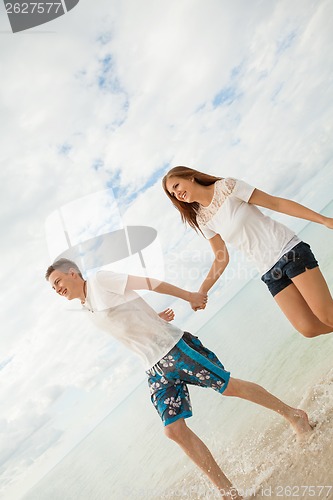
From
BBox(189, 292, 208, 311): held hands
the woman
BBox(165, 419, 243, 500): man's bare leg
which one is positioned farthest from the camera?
BBox(189, 292, 208, 311): held hands

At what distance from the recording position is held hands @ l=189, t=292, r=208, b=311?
3263mm

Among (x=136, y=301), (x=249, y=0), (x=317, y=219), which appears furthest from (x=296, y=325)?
(x=249, y=0)

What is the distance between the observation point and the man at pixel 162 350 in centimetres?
290

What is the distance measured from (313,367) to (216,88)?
21445mm

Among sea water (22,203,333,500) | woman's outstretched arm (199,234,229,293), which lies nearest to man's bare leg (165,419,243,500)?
sea water (22,203,333,500)

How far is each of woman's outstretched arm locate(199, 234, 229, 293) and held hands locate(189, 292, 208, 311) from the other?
6cm

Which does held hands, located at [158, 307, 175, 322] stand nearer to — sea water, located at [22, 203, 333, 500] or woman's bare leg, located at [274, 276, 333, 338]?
woman's bare leg, located at [274, 276, 333, 338]

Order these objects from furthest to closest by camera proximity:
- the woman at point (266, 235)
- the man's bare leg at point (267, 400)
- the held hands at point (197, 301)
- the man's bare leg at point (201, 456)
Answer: the held hands at point (197, 301) → the man's bare leg at point (267, 400) → the woman at point (266, 235) → the man's bare leg at point (201, 456)

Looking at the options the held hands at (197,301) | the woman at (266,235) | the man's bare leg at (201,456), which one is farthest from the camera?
the held hands at (197,301)

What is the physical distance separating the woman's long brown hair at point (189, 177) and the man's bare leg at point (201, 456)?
4.19 feet

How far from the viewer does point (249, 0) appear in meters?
18.7

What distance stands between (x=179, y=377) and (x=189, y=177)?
4.01 ft

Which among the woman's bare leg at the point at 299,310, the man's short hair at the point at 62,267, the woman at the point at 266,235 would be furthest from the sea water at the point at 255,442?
the man's short hair at the point at 62,267

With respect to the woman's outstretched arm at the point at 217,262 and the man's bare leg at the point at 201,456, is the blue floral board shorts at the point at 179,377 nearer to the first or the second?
the man's bare leg at the point at 201,456
